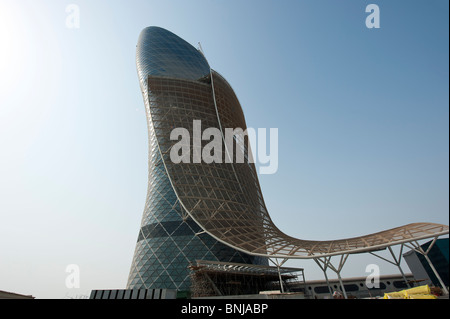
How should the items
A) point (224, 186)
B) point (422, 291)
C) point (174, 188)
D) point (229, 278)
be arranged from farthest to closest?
1. point (224, 186)
2. point (174, 188)
3. point (229, 278)
4. point (422, 291)

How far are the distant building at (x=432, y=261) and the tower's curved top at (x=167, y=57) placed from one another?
55.4 meters

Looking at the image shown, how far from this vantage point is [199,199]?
30734 mm

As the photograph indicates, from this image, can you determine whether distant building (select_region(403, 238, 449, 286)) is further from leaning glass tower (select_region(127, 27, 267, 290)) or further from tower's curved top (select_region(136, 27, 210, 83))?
tower's curved top (select_region(136, 27, 210, 83))

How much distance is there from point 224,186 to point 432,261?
141 feet

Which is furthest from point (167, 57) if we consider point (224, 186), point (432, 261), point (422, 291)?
point (432, 261)

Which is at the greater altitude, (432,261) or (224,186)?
(224,186)

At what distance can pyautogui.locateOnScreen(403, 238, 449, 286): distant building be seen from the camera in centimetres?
3739

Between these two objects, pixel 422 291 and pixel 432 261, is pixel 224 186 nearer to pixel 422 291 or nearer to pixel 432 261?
pixel 422 291

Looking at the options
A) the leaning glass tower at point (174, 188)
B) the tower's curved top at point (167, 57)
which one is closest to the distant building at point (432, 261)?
the leaning glass tower at point (174, 188)

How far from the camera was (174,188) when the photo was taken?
30766 mm

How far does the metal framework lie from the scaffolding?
396 cm

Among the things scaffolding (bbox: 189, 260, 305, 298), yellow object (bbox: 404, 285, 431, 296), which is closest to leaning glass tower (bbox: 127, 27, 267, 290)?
scaffolding (bbox: 189, 260, 305, 298)

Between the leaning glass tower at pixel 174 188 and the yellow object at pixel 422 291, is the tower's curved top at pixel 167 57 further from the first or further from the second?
the yellow object at pixel 422 291
